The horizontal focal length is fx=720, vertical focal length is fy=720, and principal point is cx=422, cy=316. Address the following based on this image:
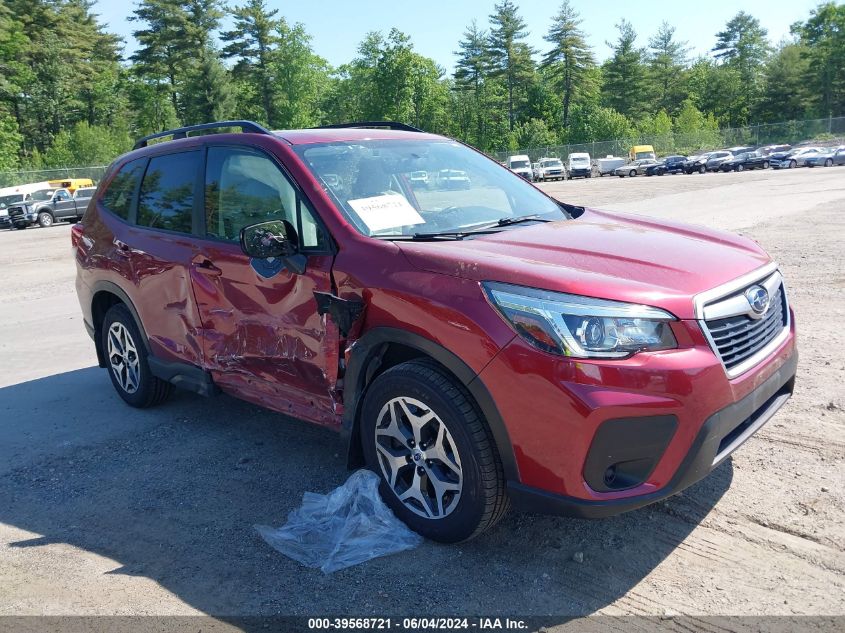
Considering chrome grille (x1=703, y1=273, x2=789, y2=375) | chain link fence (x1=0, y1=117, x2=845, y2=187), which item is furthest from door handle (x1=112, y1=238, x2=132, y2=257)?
chain link fence (x1=0, y1=117, x2=845, y2=187)

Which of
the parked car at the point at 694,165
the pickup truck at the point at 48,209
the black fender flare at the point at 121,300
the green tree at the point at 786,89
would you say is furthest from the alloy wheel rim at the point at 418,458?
the green tree at the point at 786,89

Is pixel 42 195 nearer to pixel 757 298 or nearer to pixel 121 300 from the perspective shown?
pixel 121 300

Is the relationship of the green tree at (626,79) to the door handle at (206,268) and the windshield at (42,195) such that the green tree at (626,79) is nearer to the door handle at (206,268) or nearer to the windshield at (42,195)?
the windshield at (42,195)

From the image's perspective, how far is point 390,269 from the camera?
3.37 m

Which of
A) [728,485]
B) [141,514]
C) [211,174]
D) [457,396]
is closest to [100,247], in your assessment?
[211,174]

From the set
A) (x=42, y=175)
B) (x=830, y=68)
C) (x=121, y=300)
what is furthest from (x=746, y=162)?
(x=121, y=300)

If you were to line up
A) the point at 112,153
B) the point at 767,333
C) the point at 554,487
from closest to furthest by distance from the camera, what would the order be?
the point at 554,487
the point at 767,333
the point at 112,153

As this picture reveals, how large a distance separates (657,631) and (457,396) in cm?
118

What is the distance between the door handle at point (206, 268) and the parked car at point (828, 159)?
53.5m

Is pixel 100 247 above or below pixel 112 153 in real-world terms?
below

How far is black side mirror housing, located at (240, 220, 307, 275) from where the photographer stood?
3646 mm

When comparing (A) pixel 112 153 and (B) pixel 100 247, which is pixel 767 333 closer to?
(B) pixel 100 247

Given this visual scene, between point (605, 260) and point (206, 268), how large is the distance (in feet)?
7.99

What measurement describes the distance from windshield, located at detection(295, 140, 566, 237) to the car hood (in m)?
0.31
